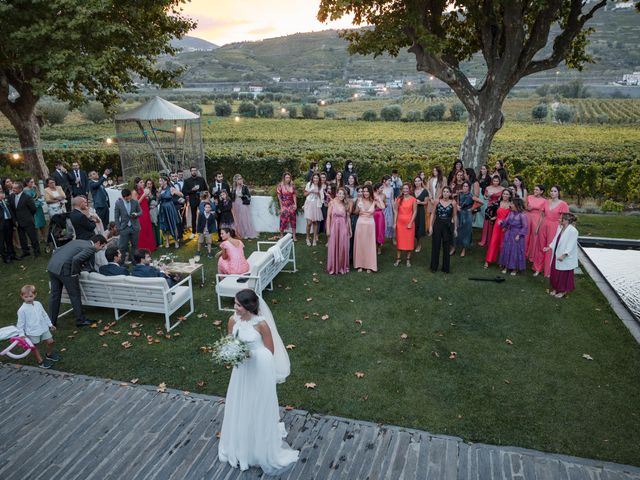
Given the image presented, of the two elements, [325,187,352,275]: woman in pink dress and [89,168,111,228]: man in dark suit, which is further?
[89,168,111,228]: man in dark suit

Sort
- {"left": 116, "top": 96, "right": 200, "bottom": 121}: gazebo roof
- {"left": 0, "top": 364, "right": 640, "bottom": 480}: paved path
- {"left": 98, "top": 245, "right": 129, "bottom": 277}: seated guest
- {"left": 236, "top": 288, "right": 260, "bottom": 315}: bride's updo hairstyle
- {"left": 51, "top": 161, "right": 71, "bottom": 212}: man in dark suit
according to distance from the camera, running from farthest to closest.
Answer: {"left": 116, "top": 96, "right": 200, "bottom": 121}: gazebo roof
{"left": 51, "top": 161, "right": 71, "bottom": 212}: man in dark suit
{"left": 98, "top": 245, "right": 129, "bottom": 277}: seated guest
{"left": 0, "top": 364, "right": 640, "bottom": 480}: paved path
{"left": 236, "top": 288, "right": 260, "bottom": 315}: bride's updo hairstyle

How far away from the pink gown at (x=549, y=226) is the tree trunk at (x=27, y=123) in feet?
58.1

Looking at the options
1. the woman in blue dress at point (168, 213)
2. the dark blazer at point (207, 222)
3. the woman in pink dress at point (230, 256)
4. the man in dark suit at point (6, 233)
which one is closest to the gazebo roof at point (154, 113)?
the woman in blue dress at point (168, 213)

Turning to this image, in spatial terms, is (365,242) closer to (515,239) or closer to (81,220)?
(515,239)

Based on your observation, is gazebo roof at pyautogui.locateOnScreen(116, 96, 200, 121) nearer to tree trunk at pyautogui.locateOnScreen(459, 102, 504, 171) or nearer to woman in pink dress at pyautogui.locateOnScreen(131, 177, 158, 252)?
woman in pink dress at pyautogui.locateOnScreen(131, 177, 158, 252)

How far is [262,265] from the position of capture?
880 cm

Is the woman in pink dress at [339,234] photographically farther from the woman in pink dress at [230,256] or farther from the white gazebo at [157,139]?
the white gazebo at [157,139]

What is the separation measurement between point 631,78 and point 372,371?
135 meters

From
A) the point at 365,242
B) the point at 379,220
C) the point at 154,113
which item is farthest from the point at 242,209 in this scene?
the point at 154,113

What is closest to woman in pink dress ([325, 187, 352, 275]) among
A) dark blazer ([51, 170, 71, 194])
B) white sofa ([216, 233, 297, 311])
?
white sofa ([216, 233, 297, 311])

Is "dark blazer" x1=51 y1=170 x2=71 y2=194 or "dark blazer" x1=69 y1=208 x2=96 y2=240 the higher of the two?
"dark blazer" x1=51 y1=170 x2=71 y2=194

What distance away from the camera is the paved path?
15.8 feet

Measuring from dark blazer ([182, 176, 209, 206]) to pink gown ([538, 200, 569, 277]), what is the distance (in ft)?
28.1

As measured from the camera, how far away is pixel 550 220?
32.1 feet
